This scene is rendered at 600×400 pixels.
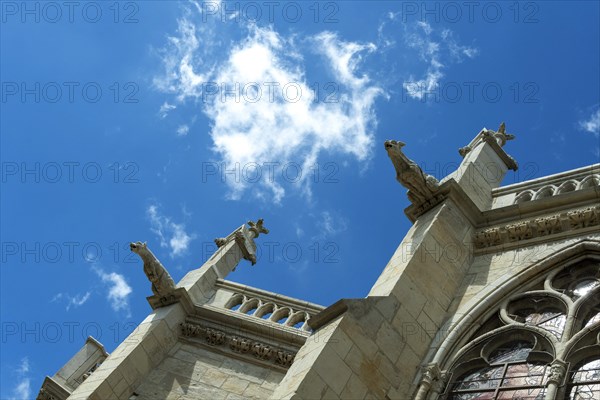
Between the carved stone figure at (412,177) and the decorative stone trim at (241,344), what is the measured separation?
→ 3.38 metres

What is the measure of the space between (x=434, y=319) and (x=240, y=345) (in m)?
4.42

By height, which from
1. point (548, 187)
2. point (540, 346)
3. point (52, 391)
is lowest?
point (52, 391)

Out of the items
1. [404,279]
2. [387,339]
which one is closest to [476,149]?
[404,279]

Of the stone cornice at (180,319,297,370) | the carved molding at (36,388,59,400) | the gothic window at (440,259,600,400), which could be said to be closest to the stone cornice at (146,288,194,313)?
the stone cornice at (180,319,297,370)

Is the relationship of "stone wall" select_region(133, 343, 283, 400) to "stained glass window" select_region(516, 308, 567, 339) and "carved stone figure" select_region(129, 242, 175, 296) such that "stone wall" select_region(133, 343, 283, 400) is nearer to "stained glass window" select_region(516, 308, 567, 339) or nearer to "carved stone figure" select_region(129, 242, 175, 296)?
"carved stone figure" select_region(129, 242, 175, 296)

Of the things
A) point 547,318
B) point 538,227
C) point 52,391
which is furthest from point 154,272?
point 547,318

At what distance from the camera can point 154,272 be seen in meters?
13.8

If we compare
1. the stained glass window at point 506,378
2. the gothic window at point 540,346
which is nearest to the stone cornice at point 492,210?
the gothic window at point 540,346

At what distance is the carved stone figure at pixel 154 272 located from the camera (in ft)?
45.0

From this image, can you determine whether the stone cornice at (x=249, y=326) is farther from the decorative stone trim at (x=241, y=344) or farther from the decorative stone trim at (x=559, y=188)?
the decorative stone trim at (x=559, y=188)

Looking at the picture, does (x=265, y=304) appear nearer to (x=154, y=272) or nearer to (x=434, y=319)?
(x=154, y=272)

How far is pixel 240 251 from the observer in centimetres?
1605

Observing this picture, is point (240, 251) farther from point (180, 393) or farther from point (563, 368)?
point (563, 368)

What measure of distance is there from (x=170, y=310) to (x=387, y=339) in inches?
221
